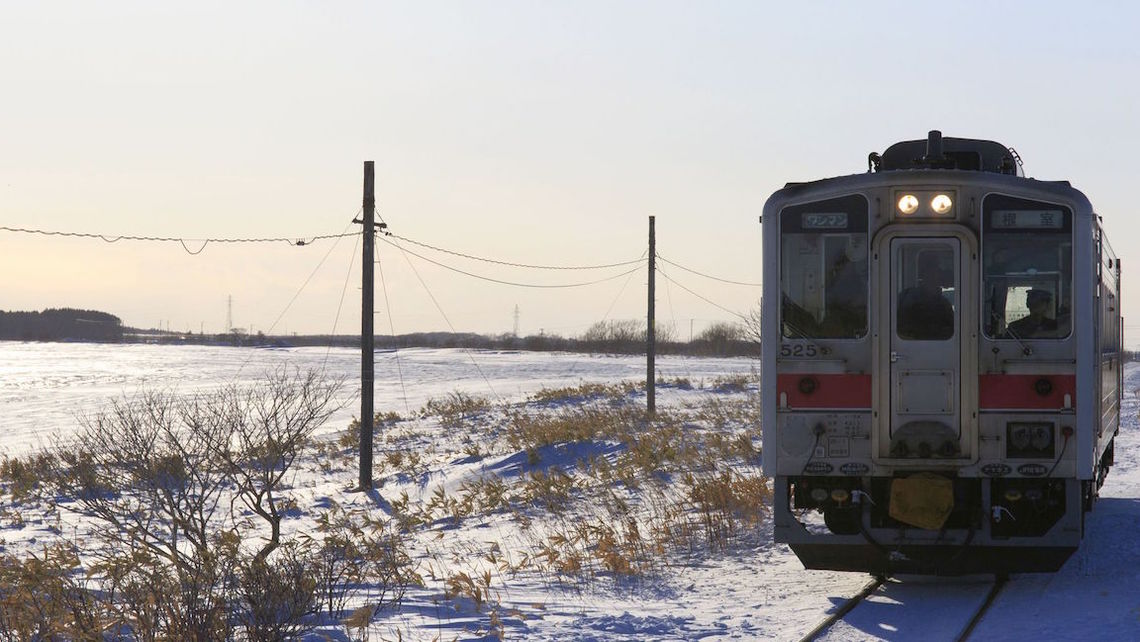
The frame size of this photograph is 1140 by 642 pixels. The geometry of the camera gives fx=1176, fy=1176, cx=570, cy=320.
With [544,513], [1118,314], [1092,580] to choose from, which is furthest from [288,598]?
[1118,314]

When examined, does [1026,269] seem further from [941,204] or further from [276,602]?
Answer: [276,602]

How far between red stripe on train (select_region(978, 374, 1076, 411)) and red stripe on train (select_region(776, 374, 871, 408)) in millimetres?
831

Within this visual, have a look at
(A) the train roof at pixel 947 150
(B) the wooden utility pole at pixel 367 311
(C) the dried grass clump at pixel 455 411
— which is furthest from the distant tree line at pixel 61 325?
(A) the train roof at pixel 947 150

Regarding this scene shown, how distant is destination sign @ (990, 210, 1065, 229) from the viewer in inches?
336

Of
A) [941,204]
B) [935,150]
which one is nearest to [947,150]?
[935,150]

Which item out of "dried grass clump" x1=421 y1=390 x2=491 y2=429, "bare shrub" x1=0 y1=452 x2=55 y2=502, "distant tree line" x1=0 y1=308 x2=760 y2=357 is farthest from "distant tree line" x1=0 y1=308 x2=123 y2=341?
"bare shrub" x1=0 y1=452 x2=55 y2=502

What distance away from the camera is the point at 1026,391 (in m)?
8.49

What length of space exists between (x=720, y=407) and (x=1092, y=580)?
24168 millimetres

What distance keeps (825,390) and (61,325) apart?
555ft

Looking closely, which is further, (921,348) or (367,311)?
(367,311)

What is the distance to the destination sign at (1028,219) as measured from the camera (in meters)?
8.53

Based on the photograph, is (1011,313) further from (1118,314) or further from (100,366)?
(100,366)

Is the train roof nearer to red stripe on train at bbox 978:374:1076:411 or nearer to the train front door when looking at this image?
the train front door

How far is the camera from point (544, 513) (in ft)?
49.3
